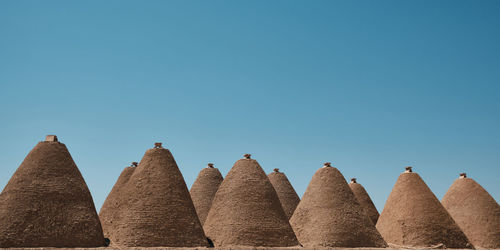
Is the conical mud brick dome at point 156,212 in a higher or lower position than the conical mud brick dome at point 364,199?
lower

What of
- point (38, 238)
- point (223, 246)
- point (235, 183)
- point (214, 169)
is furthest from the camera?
point (214, 169)

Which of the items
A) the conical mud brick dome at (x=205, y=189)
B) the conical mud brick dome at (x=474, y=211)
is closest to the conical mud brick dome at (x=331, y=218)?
the conical mud brick dome at (x=205, y=189)

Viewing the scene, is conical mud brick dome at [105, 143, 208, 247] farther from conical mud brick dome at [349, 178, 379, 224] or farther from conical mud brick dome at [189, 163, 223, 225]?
conical mud brick dome at [349, 178, 379, 224]

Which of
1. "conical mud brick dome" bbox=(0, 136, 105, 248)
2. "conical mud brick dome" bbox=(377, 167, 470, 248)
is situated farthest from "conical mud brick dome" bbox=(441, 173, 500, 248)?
"conical mud brick dome" bbox=(0, 136, 105, 248)

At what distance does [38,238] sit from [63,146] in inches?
179

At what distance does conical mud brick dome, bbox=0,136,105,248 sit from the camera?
18469 millimetres

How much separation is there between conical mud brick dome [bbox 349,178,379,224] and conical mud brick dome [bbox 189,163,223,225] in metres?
10.6

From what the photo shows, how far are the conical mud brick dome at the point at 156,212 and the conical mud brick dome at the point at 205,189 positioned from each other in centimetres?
934

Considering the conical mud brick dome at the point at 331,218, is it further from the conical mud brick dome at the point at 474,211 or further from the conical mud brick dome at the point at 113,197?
the conical mud brick dome at the point at 113,197

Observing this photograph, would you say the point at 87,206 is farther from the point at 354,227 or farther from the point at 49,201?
the point at 354,227

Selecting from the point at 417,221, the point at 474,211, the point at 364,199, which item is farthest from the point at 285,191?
the point at 474,211

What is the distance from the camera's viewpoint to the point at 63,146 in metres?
21.3

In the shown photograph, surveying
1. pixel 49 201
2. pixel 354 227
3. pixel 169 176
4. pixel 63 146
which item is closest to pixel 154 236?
pixel 169 176

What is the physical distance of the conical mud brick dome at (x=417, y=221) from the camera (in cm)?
2603
